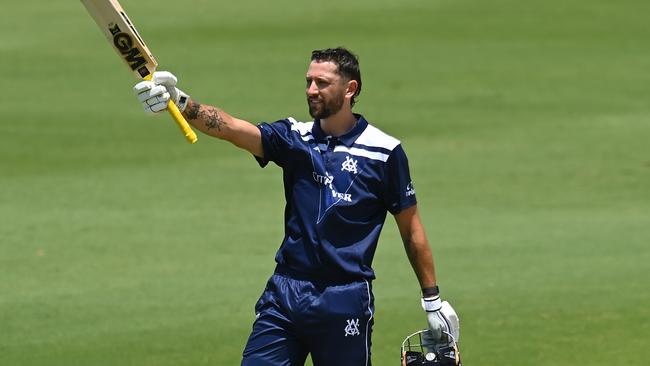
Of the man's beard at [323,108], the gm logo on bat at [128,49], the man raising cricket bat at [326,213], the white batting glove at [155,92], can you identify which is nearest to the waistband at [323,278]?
the man raising cricket bat at [326,213]

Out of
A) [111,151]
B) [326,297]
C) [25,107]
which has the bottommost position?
[326,297]

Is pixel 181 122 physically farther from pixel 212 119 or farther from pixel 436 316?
pixel 436 316

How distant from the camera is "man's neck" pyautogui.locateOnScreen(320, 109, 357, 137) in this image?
7840 mm

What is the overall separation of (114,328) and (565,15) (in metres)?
16.1

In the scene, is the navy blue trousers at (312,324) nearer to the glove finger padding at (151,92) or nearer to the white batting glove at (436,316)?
the white batting glove at (436,316)

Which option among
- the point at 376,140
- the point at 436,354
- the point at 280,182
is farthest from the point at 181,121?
the point at 280,182

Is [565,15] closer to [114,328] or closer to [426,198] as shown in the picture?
[426,198]

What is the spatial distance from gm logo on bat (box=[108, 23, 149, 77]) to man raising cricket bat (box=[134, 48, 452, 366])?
1.00 feet

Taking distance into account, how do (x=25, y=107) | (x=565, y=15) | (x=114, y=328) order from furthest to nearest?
(x=565, y=15), (x=25, y=107), (x=114, y=328)

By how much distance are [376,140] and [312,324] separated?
1.06m

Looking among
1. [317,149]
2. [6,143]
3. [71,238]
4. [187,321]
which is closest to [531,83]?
[6,143]

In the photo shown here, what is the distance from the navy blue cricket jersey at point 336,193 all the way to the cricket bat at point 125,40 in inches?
22.6

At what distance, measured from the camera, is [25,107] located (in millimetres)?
20375

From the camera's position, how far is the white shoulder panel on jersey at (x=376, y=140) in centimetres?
777
